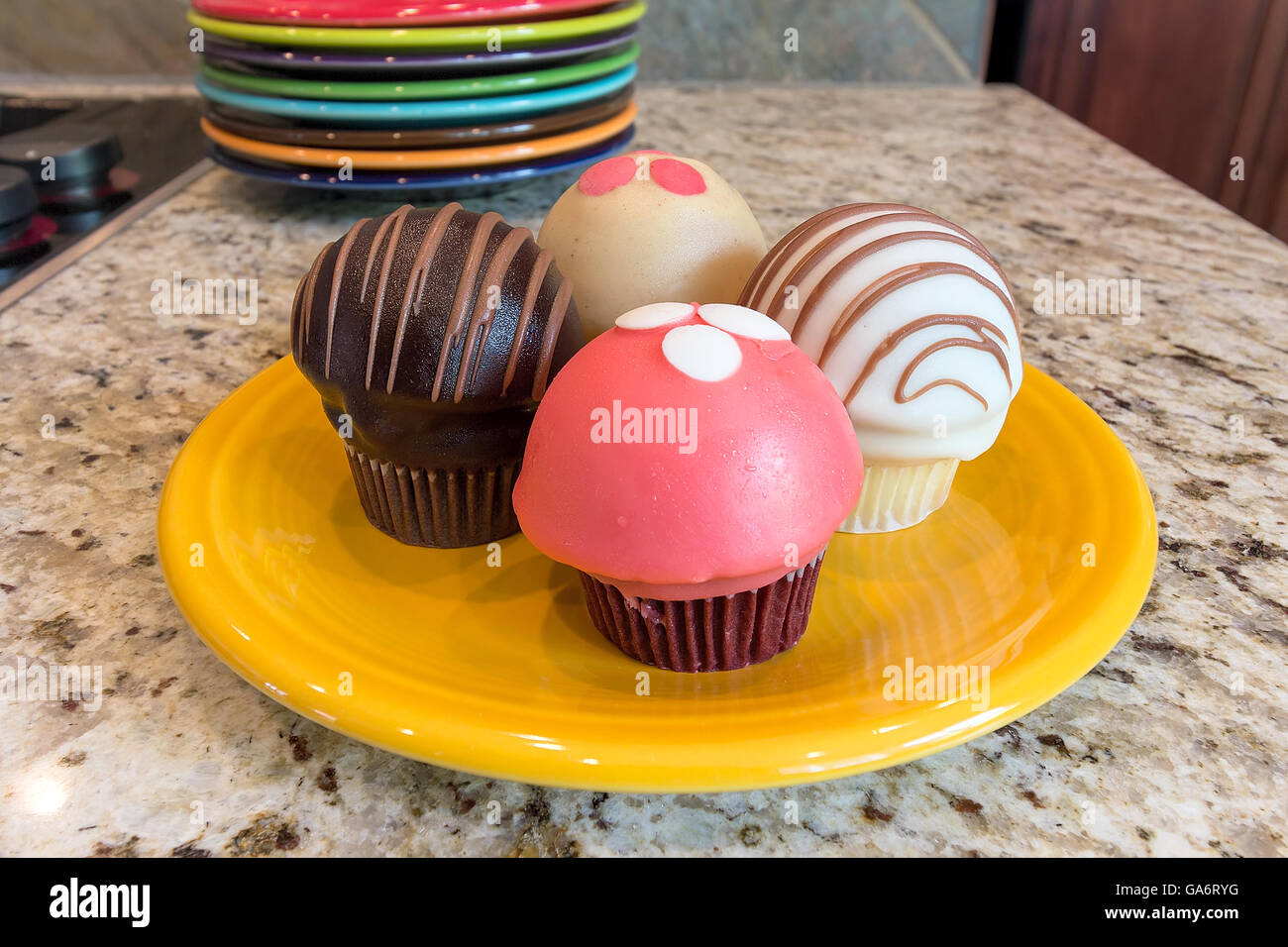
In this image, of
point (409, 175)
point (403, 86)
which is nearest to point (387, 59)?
point (403, 86)

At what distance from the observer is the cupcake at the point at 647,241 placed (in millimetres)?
860

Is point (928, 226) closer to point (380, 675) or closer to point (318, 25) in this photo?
point (380, 675)

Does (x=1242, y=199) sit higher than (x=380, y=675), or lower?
lower

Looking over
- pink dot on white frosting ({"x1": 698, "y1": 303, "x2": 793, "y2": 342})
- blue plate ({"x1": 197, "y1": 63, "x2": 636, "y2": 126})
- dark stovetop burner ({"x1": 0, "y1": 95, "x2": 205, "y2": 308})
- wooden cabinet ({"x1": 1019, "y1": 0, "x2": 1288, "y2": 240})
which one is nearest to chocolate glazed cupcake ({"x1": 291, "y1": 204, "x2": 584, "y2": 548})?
pink dot on white frosting ({"x1": 698, "y1": 303, "x2": 793, "y2": 342})

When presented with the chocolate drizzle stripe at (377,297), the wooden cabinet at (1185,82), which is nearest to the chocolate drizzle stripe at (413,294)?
the chocolate drizzle stripe at (377,297)

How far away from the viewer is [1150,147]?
8.00ft

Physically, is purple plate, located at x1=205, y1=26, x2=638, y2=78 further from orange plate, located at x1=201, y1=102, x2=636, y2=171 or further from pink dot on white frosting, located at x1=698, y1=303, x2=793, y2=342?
pink dot on white frosting, located at x1=698, y1=303, x2=793, y2=342

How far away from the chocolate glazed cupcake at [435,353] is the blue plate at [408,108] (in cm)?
55

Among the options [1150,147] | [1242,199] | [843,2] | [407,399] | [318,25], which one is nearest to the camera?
[407,399]

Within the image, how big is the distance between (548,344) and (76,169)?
1.04 m

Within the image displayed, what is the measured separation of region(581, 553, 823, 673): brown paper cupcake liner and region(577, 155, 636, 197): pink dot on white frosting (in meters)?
0.38

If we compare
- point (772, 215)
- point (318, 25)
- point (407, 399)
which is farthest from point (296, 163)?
point (407, 399)

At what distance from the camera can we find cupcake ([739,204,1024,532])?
2.44 feet

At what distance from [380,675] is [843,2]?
190 centimetres
